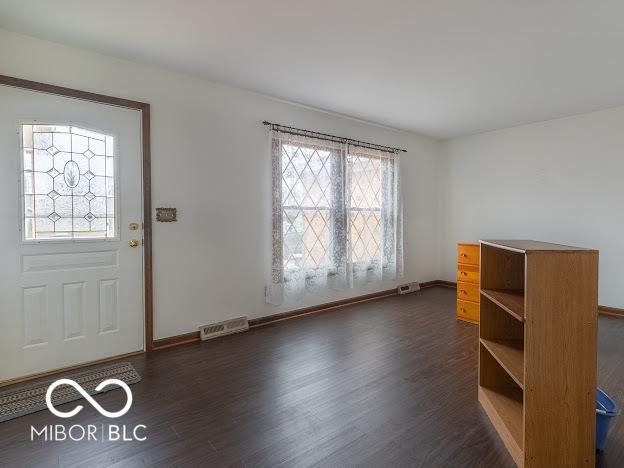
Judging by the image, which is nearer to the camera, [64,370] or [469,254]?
[64,370]

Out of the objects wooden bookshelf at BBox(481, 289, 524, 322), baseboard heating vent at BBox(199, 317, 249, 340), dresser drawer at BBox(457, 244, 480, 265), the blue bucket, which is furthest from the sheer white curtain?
the blue bucket

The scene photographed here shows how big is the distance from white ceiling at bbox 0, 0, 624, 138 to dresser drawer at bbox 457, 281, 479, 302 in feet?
6.91

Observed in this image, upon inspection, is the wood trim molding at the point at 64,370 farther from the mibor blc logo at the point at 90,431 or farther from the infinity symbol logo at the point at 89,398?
the mibor blc logo at the point at 90,431

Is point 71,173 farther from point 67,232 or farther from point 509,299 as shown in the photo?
point 509,299

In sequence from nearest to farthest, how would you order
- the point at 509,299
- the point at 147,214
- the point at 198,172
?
the point at 509,299 < the point at 147,214 < the point at 198,172

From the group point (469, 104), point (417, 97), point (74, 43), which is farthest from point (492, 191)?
point (74, 43)

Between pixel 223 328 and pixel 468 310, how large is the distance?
8.93 ft

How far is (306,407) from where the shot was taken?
2.04 metres

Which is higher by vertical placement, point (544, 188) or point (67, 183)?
point (544, 188)

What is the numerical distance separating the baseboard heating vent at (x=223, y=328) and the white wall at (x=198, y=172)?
9cm

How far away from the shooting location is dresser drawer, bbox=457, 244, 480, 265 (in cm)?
375

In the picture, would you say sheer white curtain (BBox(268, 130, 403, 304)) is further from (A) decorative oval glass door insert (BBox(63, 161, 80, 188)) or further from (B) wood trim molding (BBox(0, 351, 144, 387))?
(A) decorative oval glass door insert (BBox(63, 161, 80, 188))

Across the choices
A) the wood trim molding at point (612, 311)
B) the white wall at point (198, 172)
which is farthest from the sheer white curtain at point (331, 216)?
the wood trim molding at point (612, 311)

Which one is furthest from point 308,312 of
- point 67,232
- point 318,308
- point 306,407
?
point 67,232
